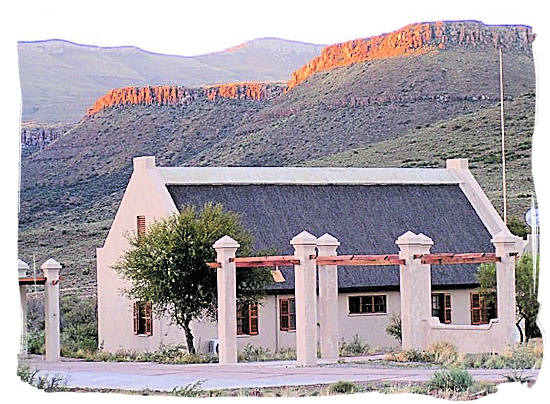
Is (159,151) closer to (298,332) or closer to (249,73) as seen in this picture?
(249,73)

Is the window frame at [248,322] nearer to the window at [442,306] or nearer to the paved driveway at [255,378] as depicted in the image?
the window at [442,306]

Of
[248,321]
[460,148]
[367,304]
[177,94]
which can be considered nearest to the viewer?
[248,321]

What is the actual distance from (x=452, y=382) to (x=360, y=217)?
1876 centimetres

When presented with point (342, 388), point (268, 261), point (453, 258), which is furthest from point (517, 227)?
point (342, 388)

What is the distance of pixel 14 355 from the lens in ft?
23.7

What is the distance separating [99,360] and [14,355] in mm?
17276

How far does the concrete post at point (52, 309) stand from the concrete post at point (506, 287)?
29.5 ft

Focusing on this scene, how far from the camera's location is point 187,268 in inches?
936

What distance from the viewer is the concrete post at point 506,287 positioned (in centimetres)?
1914

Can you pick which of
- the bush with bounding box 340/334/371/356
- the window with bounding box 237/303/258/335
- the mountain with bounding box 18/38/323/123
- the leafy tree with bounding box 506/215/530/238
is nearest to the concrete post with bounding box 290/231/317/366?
the bush with bounding box 340/334/371/356

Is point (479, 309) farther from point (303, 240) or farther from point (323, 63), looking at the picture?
point (323, 63)

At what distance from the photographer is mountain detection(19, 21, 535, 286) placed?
49531mm

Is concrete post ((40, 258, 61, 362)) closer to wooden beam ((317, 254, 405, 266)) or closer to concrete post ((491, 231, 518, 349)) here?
wooden beam ((317, 254, 405, 266))

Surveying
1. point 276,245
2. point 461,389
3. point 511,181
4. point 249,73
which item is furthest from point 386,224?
point 249,73
